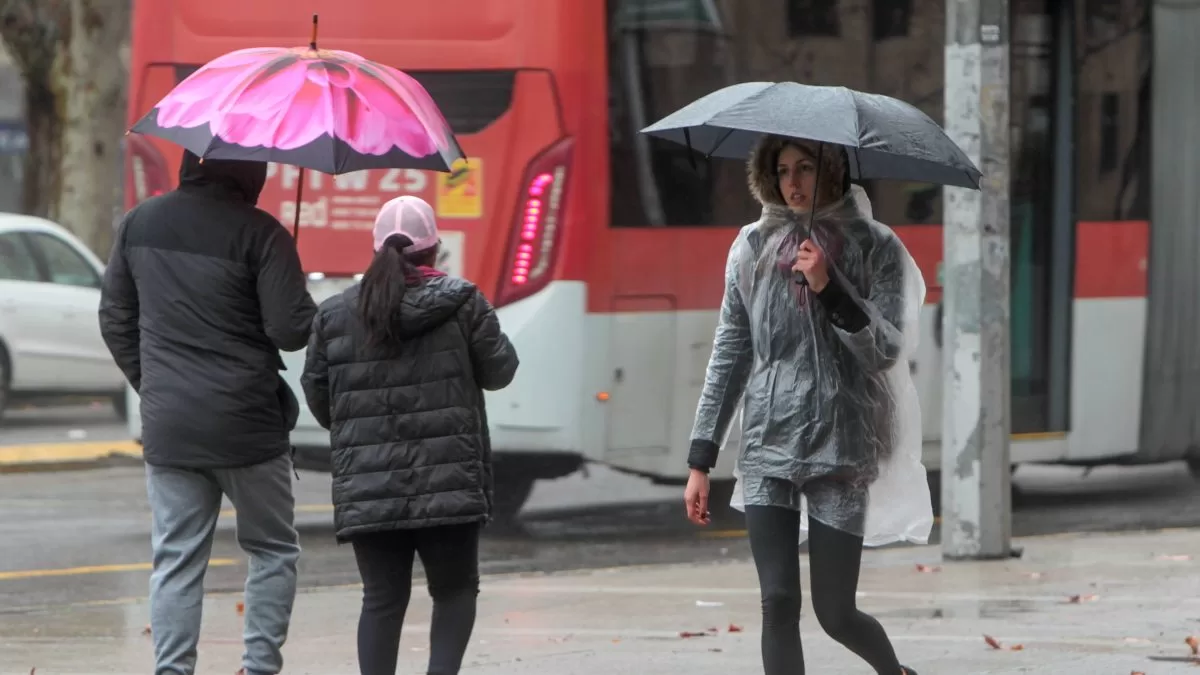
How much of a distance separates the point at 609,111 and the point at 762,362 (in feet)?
17.2

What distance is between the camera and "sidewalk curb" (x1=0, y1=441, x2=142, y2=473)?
1504 centimetres

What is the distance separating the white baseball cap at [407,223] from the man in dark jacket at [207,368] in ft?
1.17

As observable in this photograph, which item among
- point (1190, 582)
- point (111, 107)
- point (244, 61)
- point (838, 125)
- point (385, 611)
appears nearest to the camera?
point (838, 125)

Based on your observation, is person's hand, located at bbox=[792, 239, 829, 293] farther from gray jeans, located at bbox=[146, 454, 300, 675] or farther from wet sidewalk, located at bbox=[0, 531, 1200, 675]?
wet sidewalk, located at bbox=[0, 531, 1200, 675]

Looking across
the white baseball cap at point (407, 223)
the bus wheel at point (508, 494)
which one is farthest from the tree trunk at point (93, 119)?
the white baseball cap at point (407, 223)

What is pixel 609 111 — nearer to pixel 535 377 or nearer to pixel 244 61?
pixel 535 377

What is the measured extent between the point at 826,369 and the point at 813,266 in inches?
12.4

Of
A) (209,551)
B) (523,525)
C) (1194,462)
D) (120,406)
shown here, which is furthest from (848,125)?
(120,406)

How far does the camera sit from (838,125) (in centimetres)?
566

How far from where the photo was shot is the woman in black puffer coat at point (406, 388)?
5.88 m

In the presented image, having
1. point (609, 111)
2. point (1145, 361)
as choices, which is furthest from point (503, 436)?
point (1145, 361)

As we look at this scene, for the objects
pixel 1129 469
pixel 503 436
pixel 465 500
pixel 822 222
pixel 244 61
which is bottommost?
pixel 1129 469

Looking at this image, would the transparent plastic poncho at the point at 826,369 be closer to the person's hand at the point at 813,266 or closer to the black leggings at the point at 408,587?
the person's hand at the point at 813,266

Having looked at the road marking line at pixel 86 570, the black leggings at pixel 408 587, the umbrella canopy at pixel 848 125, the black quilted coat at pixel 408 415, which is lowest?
the road marking line at pixel 86 570
